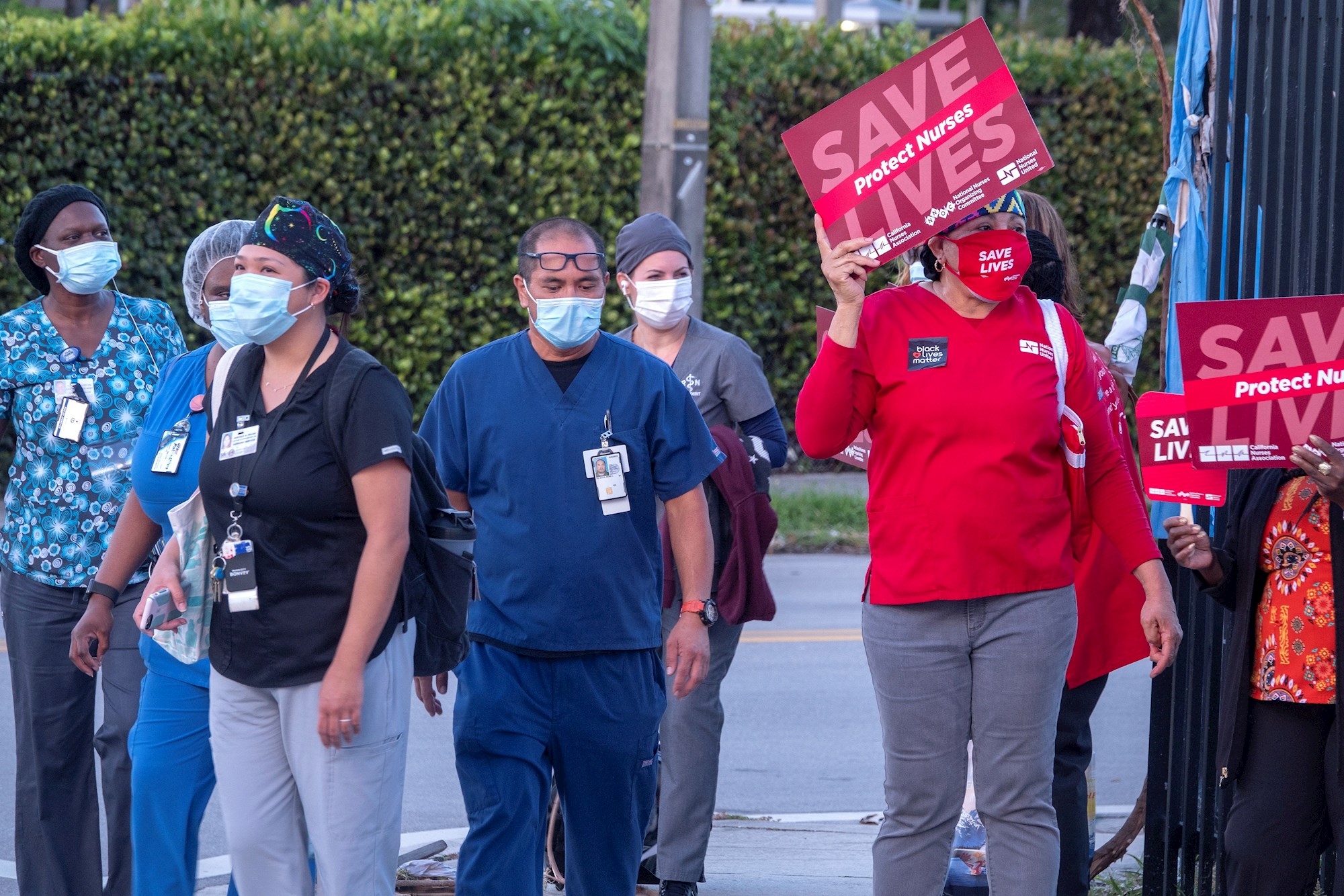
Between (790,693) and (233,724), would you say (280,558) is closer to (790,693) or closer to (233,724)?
(233,724)

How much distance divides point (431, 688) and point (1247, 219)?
267 cm

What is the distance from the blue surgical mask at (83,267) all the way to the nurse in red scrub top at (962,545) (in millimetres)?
2367

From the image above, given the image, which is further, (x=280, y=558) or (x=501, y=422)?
(x=501, y=422)

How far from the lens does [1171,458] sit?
3.97m

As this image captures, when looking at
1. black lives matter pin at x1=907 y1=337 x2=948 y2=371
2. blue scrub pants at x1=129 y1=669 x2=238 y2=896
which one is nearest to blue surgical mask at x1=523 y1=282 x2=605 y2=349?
black lives matter pin at x1=907 y1=337 x2=948 y2=371

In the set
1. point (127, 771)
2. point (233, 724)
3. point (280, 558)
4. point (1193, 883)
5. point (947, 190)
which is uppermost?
point (947, 190)

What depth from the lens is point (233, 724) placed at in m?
3.61

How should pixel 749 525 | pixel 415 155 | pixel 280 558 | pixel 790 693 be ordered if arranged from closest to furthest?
1. pixel 280 558
2. pixel 749 525
3. pixel 790 693
4. pixel 415 155

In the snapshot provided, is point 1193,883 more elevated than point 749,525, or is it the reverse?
point 749,525

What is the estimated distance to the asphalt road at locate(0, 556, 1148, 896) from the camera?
21.8 ft

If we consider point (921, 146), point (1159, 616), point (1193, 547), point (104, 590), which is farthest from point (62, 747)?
point (1193, 547)

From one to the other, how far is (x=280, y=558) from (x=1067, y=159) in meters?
12.5

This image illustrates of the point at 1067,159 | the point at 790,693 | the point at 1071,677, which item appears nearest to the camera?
the point at 1071,677

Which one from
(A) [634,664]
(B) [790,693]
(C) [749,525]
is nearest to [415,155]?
(B) [790,693]
